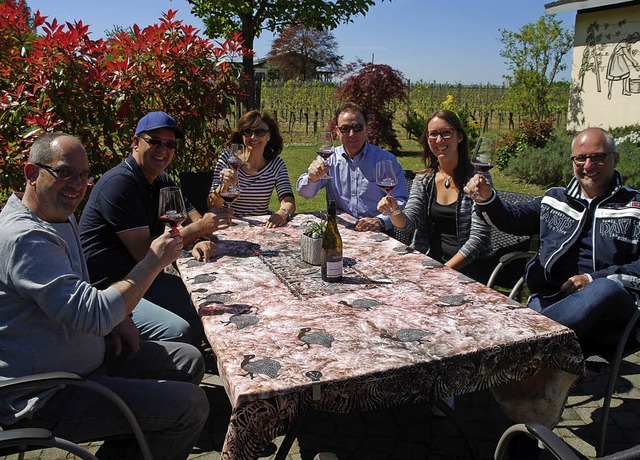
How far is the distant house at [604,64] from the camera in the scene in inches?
459

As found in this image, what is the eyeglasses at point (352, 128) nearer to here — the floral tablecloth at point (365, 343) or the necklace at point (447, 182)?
the necklace at point (447, 182)

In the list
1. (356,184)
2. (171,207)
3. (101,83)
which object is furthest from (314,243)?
(101,83)

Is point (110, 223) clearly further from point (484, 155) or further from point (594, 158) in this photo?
point (594, 158)

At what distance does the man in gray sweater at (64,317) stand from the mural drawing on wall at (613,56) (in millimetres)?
12622

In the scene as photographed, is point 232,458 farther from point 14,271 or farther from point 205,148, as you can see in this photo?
point 205,148

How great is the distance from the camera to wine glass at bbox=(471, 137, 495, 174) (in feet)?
9.10

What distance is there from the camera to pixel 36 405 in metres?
1.83

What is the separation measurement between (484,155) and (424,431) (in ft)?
5.08

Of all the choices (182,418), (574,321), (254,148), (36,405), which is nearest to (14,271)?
(36,405)

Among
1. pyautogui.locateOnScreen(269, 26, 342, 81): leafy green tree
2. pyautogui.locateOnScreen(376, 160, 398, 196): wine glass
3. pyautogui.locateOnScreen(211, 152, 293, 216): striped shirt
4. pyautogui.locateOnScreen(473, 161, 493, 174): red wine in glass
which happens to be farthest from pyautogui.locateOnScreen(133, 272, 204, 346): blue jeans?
pyautogui.locateOnScreen(269, 26, 342, 81): leafy green tree

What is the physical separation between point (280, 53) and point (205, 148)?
4378 centimetres

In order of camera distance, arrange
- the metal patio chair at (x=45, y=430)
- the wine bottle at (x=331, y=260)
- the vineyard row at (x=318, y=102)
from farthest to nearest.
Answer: the vineyard row at (x=318, y=102)
the wine bottle at (x=331, y=260)
the metal patio chair at (x=45, y=430)

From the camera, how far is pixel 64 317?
178cm

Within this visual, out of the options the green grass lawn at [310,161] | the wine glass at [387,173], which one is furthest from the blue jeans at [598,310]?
the green grass lawn at [310,161]
